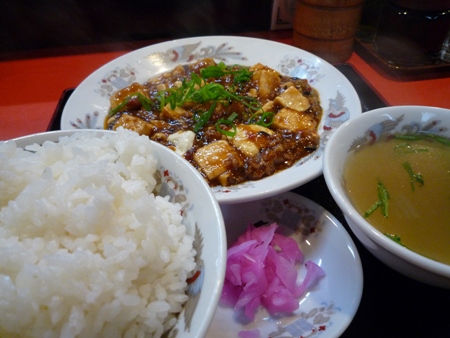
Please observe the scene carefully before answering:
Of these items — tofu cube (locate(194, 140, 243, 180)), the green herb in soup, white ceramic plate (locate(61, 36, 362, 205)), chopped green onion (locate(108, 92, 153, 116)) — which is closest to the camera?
the green herb in soup

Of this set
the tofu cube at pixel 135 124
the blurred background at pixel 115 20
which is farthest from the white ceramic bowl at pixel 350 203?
the blurred background at pixel 115 20

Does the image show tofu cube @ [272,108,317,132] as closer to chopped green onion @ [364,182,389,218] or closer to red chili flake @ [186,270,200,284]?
chopped green onion @ [364,182,389,218]

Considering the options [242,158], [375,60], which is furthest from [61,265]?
[375,60]

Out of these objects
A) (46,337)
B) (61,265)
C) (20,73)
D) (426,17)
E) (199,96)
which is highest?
(426,17)

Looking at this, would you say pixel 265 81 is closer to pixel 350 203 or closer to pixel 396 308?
pixel 350 203

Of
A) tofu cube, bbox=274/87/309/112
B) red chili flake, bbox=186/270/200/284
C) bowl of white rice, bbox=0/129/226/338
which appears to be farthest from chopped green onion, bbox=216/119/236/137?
red chili flake, bbox=186/270/200/284

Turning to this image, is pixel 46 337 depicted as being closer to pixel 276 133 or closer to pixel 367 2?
pixel 276 133

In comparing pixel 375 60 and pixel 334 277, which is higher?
pixel 375 60
